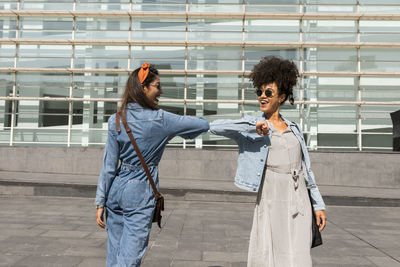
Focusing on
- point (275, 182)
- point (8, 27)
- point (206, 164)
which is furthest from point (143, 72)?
point (8, 27)

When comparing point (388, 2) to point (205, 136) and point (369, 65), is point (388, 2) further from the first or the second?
point (205, 136)

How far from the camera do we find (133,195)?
2.09 metres

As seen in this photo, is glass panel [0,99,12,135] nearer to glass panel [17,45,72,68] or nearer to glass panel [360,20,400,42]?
glass panel [17,45,72,68]

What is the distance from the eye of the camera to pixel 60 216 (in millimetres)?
6441

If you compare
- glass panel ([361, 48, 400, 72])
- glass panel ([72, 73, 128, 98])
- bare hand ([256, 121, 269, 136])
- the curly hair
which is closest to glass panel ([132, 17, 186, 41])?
glass panel ([72, 73, 128, 98])

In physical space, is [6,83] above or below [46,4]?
below

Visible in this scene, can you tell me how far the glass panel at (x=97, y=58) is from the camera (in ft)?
55.5

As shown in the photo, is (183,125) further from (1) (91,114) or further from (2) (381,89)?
(2) (381,89)

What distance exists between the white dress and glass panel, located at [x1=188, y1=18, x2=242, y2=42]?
15214 mm

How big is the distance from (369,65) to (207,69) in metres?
7.81

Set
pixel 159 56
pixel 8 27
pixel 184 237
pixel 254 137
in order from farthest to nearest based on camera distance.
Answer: pixel 8 27
pixel 159 56
pixel 184 237
pixel 254 137

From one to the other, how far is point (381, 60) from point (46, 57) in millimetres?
16459

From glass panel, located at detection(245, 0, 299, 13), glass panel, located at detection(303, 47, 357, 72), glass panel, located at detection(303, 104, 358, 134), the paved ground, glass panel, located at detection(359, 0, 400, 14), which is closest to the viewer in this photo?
the paved ground

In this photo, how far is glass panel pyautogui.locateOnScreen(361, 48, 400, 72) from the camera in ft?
53.0
